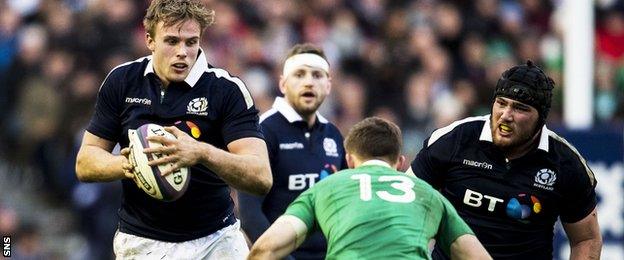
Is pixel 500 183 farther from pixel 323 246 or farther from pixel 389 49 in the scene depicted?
pixel 389 49

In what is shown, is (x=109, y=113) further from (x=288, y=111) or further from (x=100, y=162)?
(x=288, y=111)

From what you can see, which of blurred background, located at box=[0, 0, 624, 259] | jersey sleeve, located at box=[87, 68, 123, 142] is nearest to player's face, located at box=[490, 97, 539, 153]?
jersey sleeve, located at box=[87, 68, 123, 142]

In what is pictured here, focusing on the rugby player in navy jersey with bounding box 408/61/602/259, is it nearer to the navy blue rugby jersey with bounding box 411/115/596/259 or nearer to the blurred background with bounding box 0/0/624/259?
the navy blue rugby jersey with bounding box 411/115/596/259

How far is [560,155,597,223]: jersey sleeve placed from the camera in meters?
8.01

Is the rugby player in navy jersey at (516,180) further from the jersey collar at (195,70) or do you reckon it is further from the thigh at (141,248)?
the thigh at (141,248)

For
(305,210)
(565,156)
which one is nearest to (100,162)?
(305,210)

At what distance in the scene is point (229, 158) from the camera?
7285 mm

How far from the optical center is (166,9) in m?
7.59

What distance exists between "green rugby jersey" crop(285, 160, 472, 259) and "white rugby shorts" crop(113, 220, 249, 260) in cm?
104

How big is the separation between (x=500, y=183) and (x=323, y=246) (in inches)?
64.2

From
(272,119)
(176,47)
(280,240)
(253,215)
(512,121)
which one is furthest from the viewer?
(272,119)

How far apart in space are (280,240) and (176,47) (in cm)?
139

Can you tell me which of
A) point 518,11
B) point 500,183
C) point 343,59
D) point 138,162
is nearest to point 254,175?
point 138,162

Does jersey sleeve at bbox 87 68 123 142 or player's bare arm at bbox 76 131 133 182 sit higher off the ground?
jersey sleeve at bbox 87 68 123 142
